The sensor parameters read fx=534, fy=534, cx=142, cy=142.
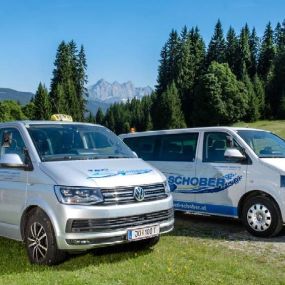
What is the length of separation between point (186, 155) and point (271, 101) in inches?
3613

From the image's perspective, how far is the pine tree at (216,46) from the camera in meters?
122

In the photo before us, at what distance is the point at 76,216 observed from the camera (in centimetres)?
658

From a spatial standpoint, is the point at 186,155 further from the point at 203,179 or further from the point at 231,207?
the point at 231,207

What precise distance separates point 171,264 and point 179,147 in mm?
4210

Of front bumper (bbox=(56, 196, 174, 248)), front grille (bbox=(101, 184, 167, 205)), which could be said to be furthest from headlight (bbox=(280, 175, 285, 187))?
front bumper (bbox=(56, 196, 174, 248))

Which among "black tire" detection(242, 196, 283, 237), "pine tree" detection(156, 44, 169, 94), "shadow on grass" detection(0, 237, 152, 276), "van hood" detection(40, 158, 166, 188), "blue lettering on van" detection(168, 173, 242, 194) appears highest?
"pine tree" detection(156, 44, 169, 94)

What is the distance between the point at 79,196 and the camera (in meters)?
6.68

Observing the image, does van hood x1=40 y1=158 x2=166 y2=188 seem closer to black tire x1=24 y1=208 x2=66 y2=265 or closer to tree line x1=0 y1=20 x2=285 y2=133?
black tire x1=24 y1=208 x2=66 y2=265

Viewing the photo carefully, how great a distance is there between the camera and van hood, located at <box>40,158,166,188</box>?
677cm

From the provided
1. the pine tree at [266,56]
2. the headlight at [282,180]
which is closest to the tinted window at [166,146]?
the headlight at [282,180]

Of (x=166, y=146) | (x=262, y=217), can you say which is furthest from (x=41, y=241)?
(x=166, y=146)

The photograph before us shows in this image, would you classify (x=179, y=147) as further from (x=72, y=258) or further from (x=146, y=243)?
(x=72, y=258)

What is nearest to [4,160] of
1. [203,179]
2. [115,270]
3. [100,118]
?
[115,270]

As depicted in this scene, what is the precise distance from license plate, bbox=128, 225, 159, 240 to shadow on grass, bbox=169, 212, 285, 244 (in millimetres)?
2377
